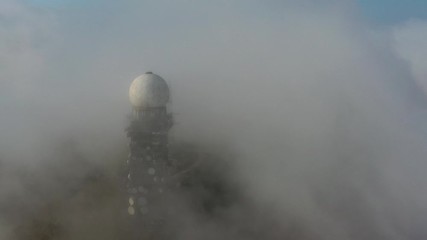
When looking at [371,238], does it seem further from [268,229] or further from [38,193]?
[38,193]

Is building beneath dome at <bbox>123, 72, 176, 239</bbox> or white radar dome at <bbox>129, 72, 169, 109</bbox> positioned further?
white radar dome at <bbox>129, 72, 169, 109</bbox>

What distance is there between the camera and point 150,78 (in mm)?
20078

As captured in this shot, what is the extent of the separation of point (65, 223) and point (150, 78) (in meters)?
11.7

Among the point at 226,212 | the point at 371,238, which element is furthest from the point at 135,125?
the point at 371,238

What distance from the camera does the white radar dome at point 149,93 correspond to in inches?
776

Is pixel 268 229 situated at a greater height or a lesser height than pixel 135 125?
lesser

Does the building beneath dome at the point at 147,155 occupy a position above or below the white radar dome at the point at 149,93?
below

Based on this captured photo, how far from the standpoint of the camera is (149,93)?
64.7 feet

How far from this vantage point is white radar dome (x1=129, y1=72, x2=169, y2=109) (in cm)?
1972

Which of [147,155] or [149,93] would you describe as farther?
[149,93]

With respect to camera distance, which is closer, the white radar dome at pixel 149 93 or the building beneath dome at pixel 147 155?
the building beneath dome at pixel 147 155

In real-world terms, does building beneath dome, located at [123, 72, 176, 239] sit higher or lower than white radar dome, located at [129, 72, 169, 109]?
lower

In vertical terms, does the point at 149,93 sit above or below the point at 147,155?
Answer: above

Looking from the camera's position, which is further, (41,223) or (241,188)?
(241,188)
